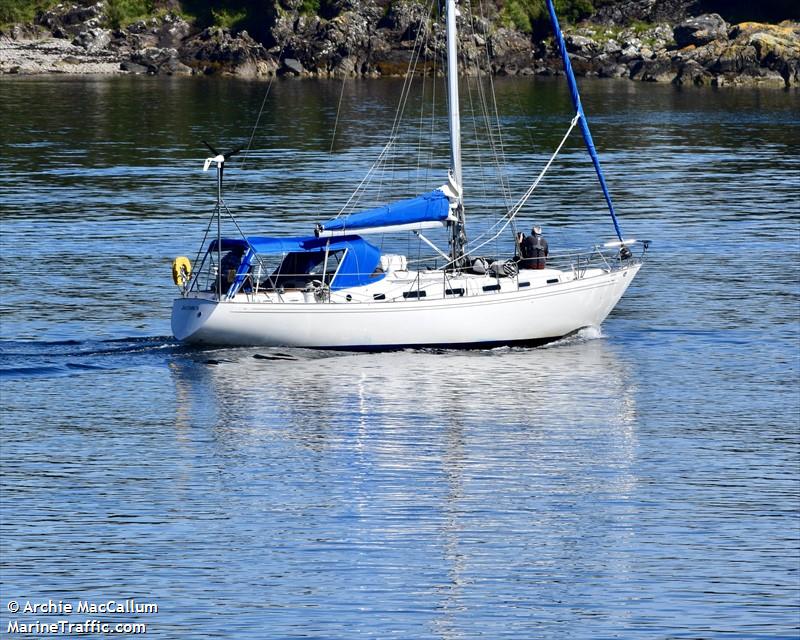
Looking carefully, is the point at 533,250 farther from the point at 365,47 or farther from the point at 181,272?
the point at 365,47

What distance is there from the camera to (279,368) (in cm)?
3969

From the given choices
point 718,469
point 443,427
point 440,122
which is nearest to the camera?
point 718,469

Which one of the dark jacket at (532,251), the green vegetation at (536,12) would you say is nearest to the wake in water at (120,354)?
the dark jacket at (532,251)

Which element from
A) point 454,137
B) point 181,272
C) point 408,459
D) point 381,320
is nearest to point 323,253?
point 381,320

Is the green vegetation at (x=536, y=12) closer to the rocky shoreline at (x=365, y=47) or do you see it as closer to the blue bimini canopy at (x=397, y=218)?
the rocky shoreline at (x=365, y=47)

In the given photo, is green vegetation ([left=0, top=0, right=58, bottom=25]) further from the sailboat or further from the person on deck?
the person on deck

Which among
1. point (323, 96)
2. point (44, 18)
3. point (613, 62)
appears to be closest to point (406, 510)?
point (323, 96)

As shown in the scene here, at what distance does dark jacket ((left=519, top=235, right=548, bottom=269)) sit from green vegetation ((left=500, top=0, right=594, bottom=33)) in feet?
395

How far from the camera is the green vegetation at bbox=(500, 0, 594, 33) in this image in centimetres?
16012

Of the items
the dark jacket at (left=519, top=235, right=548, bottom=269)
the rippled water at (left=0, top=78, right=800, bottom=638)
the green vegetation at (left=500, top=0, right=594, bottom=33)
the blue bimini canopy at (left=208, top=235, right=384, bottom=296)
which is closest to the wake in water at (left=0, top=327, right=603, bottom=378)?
the rippled water at (left=0, top=78, right=800, bottom=638)

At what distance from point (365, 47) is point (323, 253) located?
114m

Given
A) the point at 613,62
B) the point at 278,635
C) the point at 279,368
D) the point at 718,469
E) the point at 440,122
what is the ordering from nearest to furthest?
1. the point at 278,635
2. the point at 718,469
3. the point at 279,368
4. the point at 440,122
5. the point at 613,62

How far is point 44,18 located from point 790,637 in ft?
479

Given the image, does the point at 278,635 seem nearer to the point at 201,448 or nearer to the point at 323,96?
the point at 201,448
